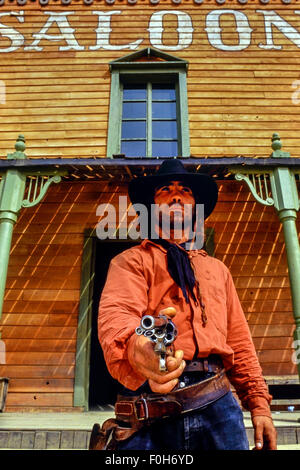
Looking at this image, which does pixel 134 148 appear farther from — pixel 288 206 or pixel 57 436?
pixel 57 436

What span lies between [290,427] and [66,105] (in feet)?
21.3

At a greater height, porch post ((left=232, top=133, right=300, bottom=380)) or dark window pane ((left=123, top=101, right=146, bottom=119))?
dark window pane ((left=123, top=101, right=146, bottom=119))

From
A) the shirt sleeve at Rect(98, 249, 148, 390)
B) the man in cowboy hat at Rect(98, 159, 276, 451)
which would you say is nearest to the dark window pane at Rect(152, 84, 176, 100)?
the man in cowboy hat at Rect(98, 159, 276, 451)

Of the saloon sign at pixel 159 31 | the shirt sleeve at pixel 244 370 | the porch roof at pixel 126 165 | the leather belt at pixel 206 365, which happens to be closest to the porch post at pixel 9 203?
the porch roof at pixel 126 165

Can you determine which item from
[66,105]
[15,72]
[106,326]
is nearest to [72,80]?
[66,105]

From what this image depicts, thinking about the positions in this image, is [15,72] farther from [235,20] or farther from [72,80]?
[235,20]

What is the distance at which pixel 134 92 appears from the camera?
7355mm

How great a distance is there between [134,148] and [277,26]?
4.32m

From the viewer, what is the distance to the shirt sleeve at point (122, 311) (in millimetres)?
1386

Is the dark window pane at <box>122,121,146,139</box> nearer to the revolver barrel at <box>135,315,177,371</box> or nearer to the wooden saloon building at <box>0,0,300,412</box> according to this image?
the wooden saloon building at <box>0,0,300,412</box>

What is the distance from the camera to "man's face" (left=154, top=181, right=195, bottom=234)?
82.0 inches

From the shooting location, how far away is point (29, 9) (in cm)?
785

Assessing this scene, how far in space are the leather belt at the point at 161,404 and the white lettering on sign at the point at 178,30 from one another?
7.46 m

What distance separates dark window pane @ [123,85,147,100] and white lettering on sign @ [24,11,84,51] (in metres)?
1.32
